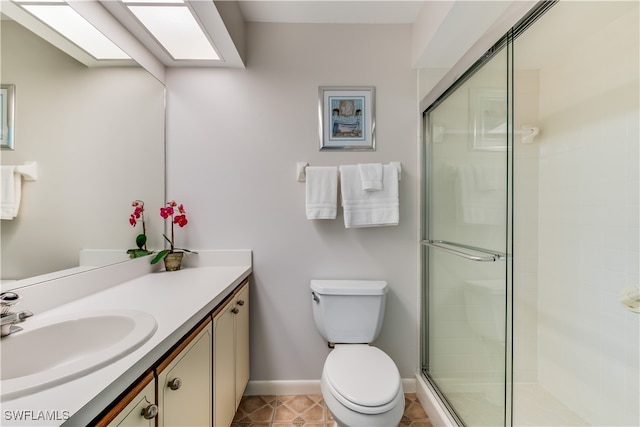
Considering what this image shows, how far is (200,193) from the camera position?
1.71 m

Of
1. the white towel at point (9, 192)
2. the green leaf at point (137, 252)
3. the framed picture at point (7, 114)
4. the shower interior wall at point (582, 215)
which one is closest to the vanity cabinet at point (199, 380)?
the green leaf at point (137, 252)

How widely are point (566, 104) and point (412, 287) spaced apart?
1298mm

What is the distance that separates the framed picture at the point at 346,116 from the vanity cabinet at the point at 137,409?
138 centimetres

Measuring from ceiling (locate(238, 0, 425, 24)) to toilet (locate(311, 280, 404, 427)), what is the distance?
1569 millimetres

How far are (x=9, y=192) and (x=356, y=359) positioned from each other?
4.67 feet

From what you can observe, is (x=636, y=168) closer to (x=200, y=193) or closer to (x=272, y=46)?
(x=272, y=46)

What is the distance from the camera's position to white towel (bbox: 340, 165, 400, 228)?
161 centimetres

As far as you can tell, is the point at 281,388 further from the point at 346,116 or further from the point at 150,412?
the point at 346,116

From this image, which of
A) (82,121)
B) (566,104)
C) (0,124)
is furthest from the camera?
(566,104)

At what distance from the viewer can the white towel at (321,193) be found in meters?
1.61

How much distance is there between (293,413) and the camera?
156cm

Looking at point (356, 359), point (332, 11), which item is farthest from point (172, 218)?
point (332, 11)

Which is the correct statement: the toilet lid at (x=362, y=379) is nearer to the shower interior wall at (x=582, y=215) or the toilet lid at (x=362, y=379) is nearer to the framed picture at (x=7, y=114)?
the shower interior wall at (x=582, y=215)

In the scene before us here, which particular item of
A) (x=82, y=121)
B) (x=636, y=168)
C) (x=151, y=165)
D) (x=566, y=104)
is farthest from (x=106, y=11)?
(x=636, y=168)
